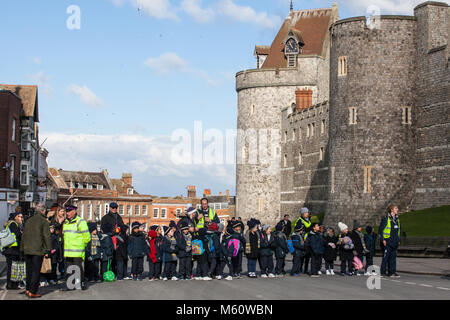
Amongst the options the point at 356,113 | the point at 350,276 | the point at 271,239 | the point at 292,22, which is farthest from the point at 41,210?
the point at 292,22

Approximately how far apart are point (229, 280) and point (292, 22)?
5764cm

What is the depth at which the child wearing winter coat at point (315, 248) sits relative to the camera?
21.0 meters

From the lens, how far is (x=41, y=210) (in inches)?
639

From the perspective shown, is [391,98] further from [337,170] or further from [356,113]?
Answer: [337,170]

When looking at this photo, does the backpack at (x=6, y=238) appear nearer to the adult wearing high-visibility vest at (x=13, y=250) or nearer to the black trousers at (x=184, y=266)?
the adult wearing high-visibility vest at (x=13, y=250)

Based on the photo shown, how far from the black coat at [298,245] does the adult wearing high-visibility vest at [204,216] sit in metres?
2.27

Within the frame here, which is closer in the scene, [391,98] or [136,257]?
[136,257]

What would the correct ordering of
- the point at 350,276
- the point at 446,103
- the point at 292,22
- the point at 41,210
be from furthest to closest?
the point at 292,22 → the point at 446,103 → the point at 350,276 → the point at 41,210

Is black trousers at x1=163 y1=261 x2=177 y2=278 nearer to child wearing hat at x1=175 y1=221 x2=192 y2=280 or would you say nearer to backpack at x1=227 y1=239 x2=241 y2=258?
child wearing hat at x1=175 y1=221 x2=192 y2=280

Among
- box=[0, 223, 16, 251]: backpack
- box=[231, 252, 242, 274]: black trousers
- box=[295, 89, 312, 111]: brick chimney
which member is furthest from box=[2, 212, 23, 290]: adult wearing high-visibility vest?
box=[295, 89, 312, 111]: brick chimney

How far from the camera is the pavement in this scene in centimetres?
1471

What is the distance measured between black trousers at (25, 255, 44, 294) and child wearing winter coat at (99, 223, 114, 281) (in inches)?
129
